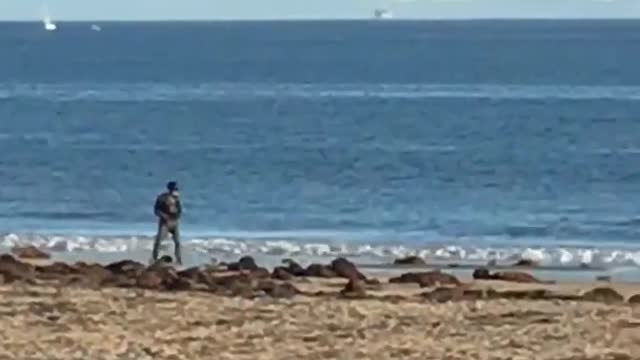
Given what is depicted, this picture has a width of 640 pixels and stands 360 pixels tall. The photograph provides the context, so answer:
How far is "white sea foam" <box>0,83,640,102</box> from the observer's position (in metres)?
100

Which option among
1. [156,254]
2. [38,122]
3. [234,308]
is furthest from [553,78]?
[234,308]

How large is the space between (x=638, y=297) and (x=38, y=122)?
59801 mm

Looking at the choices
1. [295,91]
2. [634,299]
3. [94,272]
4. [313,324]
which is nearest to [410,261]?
[94,272]

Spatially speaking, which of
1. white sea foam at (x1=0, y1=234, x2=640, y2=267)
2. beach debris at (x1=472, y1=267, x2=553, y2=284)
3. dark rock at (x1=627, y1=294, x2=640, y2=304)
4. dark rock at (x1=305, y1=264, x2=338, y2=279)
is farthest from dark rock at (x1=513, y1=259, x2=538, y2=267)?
dark rock at (x1=627, y1=294, x2=640, y2=304)

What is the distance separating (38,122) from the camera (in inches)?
3159

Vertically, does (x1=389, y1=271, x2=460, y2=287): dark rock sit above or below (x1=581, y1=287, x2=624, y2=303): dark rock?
above

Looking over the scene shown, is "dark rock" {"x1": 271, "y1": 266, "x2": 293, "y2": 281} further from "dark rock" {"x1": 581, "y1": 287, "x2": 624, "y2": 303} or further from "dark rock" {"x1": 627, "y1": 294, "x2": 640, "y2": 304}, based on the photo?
"dark rock" {"x1": 627, "y1": 294, "x2": 640, "y2": 304}

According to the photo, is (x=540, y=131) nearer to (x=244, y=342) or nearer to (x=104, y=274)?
(x=104, y=274)

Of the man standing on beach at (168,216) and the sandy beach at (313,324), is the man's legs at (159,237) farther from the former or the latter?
the sandy beach at (313,324)

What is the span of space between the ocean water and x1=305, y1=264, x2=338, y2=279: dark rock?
13.1ft

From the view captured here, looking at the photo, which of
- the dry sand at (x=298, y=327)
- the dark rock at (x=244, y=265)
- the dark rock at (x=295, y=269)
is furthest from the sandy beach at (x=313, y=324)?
the dark rock at (x=244, y=265)

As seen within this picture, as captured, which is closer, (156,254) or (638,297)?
(638,297)

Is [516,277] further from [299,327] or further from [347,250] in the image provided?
[299,327]

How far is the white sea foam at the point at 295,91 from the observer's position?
100 meters
